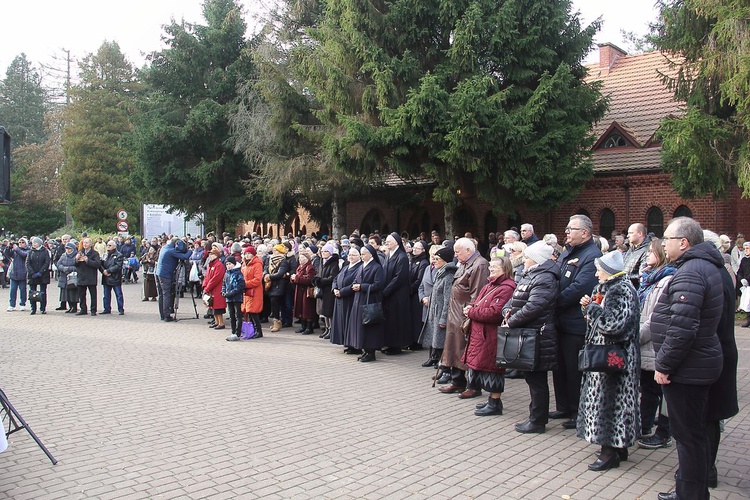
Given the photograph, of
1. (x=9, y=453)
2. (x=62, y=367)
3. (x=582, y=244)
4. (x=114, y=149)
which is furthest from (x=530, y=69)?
(x=114, y=149)

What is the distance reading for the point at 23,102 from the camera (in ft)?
236

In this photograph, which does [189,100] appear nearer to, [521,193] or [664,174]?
[521,193]

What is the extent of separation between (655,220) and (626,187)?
4.96 ft

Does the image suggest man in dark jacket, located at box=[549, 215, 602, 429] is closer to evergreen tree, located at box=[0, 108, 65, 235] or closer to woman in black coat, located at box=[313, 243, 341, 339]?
woman in black coat, located at box=[313, 243, 341, 339]

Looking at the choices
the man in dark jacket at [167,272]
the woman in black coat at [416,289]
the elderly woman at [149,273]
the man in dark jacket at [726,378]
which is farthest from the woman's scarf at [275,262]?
the man in dark jacket at [726,378]

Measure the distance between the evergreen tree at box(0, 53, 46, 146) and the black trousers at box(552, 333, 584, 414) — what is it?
7466 cm

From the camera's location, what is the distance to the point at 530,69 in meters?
18.4

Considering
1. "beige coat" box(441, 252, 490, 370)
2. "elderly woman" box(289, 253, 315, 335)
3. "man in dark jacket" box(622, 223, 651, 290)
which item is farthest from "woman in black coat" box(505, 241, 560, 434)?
"elderly woman" box(289, 253, 315, 335)

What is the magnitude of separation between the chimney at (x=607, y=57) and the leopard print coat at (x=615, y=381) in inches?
973

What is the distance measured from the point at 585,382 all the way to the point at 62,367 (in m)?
7.65

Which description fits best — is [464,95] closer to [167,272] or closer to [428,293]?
[428,293]

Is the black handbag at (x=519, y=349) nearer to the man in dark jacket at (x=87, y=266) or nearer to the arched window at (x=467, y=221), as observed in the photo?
the man in dark jacket at (x=87, y=266)

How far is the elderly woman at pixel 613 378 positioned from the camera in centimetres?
516

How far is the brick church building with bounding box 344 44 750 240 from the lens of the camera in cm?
2083
